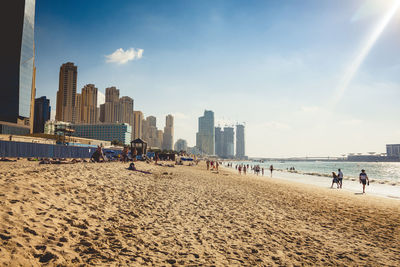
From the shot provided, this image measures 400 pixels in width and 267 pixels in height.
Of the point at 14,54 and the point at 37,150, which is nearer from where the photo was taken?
the point at 37,150

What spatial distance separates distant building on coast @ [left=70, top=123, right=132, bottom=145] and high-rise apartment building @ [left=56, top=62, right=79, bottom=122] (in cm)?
3662

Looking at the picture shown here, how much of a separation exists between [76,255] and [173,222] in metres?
3.15

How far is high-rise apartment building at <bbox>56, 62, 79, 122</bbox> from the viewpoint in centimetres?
18938

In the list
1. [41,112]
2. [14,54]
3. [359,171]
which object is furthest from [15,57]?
[359,171]

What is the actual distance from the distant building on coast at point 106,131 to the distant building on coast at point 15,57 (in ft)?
251

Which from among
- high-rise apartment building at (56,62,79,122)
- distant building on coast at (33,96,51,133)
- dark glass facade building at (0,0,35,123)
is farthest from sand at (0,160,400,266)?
high-rise apartment building at (56,62,79,122)

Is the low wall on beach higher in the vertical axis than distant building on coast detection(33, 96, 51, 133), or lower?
lower

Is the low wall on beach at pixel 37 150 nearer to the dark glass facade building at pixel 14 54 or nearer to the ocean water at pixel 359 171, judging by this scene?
the ocean water at pixel 359 171

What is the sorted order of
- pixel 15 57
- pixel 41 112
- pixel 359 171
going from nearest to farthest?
pixel 359 171, pixel 15 57, pixel 41 112

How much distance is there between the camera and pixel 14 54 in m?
79.0

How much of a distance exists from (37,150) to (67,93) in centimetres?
19420

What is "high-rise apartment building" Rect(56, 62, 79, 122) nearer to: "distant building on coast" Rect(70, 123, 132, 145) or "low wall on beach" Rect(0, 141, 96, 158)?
"distant building on coast" Rect(70, 123, 132, 145)

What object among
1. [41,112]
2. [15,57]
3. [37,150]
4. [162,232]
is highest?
[15,57]

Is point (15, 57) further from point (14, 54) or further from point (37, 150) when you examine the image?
point (37, 150)
